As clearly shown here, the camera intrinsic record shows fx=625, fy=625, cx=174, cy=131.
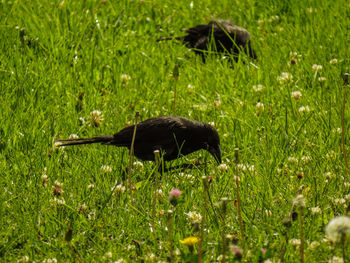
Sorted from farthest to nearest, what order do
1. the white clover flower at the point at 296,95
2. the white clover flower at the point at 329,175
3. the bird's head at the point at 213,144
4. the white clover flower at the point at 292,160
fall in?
the white clover flower at the point at 296,95
the bird's head at the point at 213,144
the white clover flower at the point at 292,160
the white clover flower at the point at 329,175

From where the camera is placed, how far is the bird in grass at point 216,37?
7.25 metres

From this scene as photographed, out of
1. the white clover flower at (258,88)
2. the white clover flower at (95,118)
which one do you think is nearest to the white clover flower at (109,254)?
the white clover flower at (95,118)

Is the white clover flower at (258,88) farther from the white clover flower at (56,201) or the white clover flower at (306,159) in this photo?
the white clover flower at (56,201)

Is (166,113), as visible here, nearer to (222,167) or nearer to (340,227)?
(222,167)

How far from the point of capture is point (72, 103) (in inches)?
219

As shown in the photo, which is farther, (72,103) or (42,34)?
(42,34)

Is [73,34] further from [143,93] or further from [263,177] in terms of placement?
[263,177]

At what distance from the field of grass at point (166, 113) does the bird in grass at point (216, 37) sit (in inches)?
6.7

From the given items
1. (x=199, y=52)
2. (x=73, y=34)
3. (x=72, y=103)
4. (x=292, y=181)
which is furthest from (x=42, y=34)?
(x=292, y=181)

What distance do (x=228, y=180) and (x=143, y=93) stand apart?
2.14 meters

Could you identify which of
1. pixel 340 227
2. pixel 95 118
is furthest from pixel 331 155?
pixel 340 227

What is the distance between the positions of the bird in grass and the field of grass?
0.17 m

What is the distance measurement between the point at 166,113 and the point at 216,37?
2137 mm

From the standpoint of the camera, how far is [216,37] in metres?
7.57
